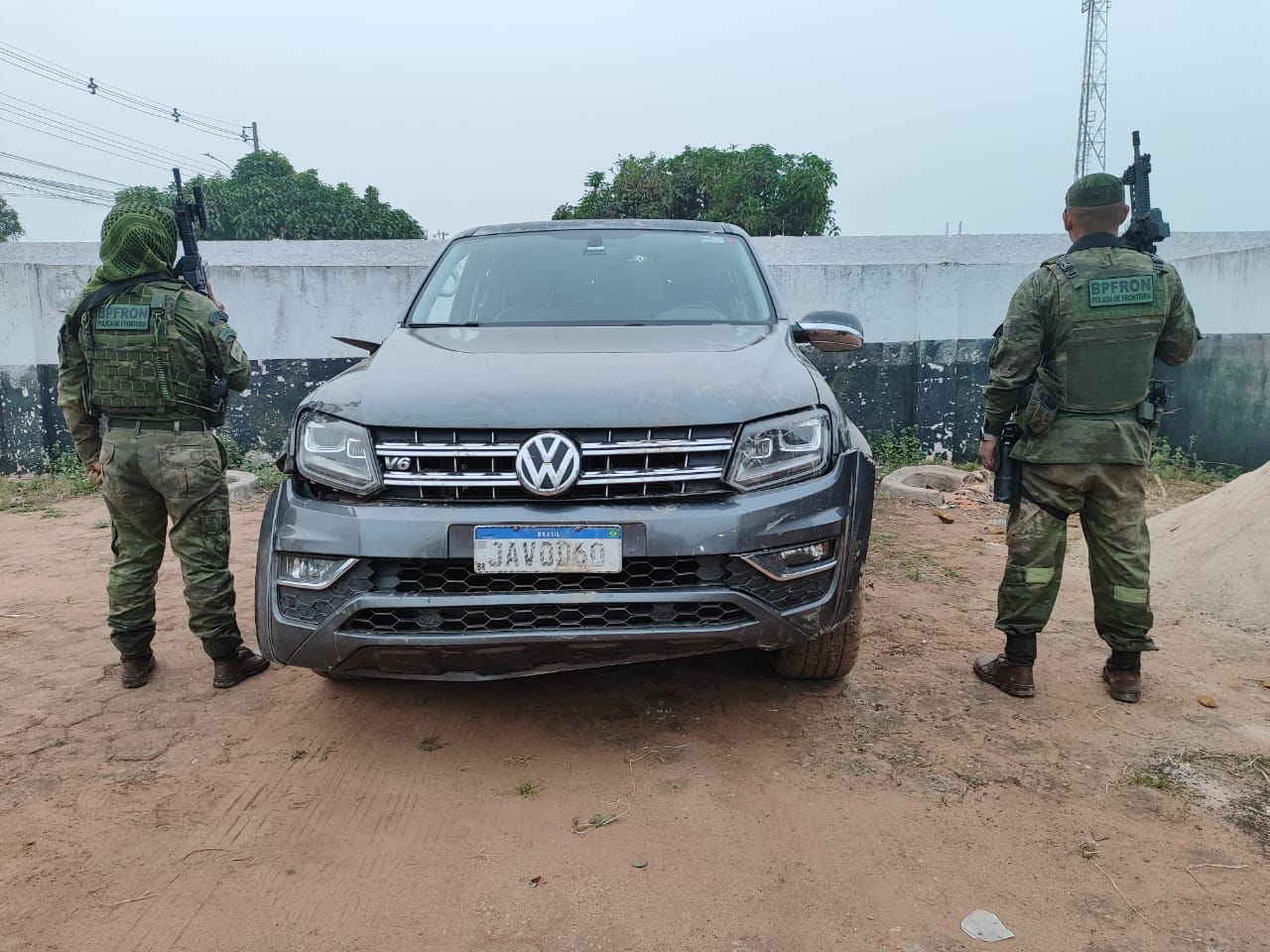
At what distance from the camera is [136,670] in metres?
3.38

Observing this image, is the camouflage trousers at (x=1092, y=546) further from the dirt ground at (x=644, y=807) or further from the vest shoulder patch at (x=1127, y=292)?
the vest shoulder patch at (x=1127, y=292)

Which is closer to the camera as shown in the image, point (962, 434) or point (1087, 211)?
point (1087, 211)

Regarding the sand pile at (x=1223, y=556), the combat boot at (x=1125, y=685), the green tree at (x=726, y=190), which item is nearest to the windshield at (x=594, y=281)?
the combat boot at (x=1125, y=685)

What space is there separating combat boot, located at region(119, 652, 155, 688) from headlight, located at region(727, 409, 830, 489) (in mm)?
2502

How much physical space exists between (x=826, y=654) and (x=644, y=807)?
2.91 feet

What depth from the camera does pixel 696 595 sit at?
7.87 feet

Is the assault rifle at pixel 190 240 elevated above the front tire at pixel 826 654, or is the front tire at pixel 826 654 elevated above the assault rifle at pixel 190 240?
the assault rifle at pixel 190 240

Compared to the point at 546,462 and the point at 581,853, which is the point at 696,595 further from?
the point at 581,853

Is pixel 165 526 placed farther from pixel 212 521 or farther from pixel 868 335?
pixel 868 335

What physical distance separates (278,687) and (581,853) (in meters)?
1.66

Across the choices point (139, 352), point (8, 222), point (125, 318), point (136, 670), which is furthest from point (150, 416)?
point (8, 222)

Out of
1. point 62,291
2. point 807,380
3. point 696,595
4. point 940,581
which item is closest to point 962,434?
point 940,581

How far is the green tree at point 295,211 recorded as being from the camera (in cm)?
2852

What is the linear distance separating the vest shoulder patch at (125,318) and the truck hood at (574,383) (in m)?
0.83
